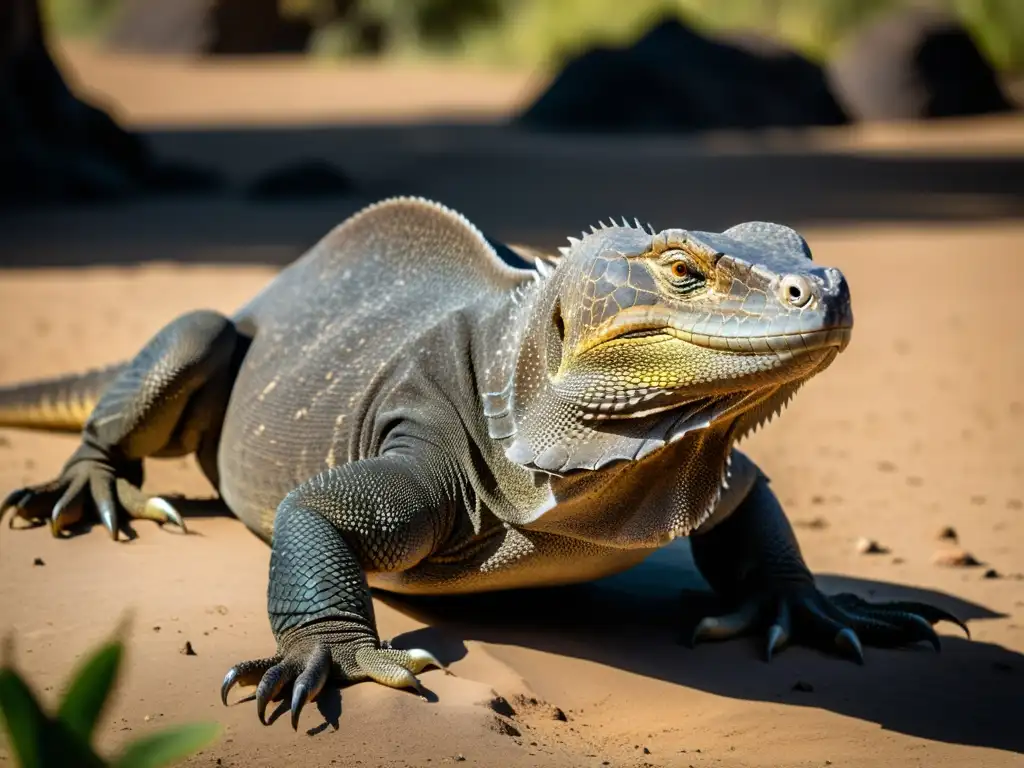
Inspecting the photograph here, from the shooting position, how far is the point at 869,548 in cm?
662

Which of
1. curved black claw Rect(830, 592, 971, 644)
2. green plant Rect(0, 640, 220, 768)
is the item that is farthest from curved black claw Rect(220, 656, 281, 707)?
curved black claw Rect(830, 592, 971, 644)

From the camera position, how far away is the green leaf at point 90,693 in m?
2.56

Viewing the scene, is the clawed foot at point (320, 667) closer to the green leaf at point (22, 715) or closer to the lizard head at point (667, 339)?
the lizard head at point (667, 339)

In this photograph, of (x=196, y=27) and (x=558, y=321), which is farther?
(x=196, y=27)

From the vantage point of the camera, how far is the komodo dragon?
165 inches

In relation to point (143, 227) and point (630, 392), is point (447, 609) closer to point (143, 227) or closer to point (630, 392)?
point (630, 392)

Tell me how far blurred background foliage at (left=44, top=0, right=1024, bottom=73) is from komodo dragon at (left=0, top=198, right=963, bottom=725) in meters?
22.4

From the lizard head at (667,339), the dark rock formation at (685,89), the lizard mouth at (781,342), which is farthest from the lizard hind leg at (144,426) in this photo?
the dark rock formation at (685,89)

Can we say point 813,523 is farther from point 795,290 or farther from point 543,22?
point 543,22

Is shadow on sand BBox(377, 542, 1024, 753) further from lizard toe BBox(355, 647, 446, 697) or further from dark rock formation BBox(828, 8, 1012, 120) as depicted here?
dark rock formation BBox(828, 8, 1012, 120)

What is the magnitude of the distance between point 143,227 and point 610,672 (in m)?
10.00

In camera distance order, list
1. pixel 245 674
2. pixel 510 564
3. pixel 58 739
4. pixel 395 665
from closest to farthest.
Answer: pixel 58 739
pixel 245 674
pixel 395 665
pixel 510 564

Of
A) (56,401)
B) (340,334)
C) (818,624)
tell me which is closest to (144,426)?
(340,334)

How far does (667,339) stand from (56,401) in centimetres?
408
